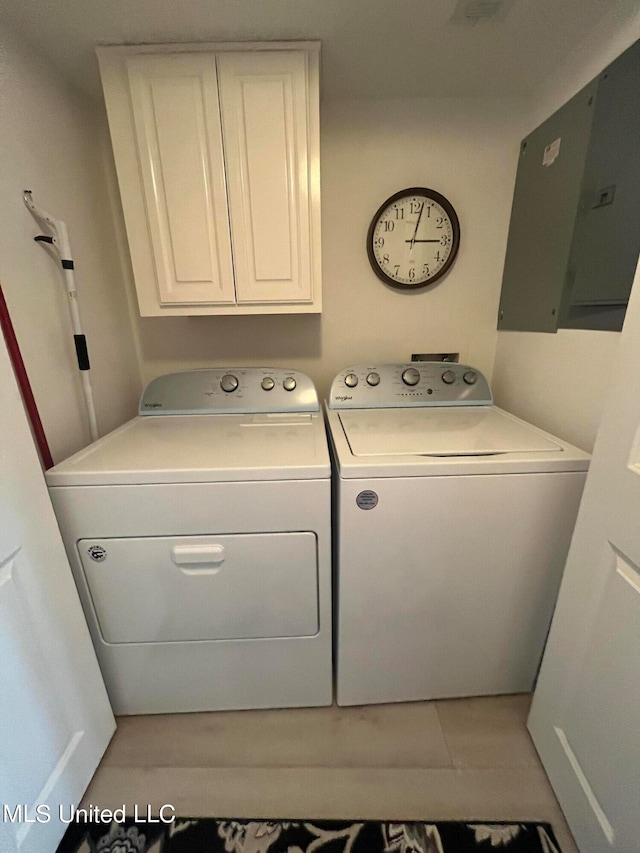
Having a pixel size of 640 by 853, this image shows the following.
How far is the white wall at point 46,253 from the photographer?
109 cm

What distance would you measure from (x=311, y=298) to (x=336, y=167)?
0.64 meters

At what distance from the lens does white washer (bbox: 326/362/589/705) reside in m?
1.05

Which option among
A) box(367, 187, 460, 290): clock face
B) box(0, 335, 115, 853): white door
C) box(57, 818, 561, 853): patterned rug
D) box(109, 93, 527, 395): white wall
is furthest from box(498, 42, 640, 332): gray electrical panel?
box(0, 335, 115, 853): white door

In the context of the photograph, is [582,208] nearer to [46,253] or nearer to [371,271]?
[371,271]

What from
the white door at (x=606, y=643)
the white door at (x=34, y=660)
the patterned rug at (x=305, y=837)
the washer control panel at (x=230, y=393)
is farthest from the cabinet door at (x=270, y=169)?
the patterned rug at (x=305, y=837)

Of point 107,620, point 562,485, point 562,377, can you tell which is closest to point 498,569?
point 562,485

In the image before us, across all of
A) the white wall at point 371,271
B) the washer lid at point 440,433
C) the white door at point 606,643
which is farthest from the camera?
the white wall at point 371,271

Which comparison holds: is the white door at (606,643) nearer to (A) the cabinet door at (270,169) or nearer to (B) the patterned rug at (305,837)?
(B) the patterned rug at (305,837)

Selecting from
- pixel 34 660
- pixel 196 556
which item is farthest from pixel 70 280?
pixel 34 660

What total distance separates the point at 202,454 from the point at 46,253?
88 centimetres

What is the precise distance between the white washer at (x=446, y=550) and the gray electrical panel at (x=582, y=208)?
1.54 ft

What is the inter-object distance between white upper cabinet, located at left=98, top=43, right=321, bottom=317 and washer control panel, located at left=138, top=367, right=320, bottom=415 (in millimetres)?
280

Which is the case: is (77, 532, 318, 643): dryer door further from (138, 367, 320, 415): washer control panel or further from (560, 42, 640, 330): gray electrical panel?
(560, 42, 640, 330): gray electrical panel

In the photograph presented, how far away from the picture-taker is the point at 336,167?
61.5 inches
